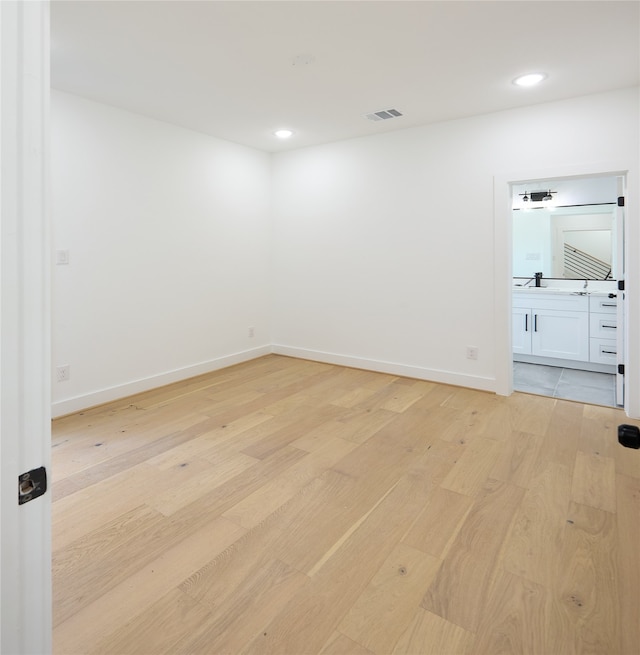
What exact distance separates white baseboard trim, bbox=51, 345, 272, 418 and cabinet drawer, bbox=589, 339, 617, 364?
382cm

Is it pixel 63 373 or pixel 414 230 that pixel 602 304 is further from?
pixel 63 373

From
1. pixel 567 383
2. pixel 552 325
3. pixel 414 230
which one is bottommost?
pixel 567 383

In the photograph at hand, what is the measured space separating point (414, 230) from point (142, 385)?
9.87ft

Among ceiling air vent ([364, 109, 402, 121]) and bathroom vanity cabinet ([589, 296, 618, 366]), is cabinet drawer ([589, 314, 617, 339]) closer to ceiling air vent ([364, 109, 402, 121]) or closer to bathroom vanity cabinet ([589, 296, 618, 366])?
bathroom vanity cabinet ([589, 296, 618, 366])

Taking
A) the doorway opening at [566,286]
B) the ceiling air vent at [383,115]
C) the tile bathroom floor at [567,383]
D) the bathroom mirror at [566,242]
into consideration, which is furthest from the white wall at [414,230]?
the bathroom mirror at [566,242]

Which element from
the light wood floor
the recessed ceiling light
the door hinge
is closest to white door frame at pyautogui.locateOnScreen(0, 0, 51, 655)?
the door hinge

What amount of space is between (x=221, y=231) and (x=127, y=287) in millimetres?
1268

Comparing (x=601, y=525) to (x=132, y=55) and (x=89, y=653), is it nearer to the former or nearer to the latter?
(x=89, y=653)

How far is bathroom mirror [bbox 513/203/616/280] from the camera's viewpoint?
513 cm

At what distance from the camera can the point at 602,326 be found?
4.73m

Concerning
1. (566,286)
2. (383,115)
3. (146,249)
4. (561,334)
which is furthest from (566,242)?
(146,249)

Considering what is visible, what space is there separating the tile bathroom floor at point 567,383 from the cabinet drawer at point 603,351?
0.57ft

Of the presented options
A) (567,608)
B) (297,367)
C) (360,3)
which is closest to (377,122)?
(360,3)

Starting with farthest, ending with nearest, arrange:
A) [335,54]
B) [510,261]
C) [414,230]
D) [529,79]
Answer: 1. [414,230]
2. [510,261]
3. [529,79]
4. [335,54]
